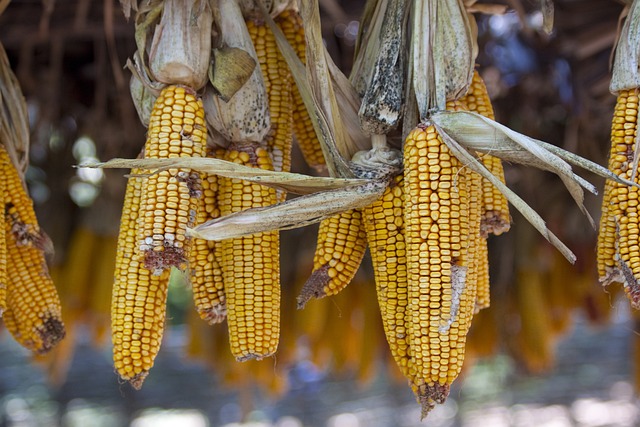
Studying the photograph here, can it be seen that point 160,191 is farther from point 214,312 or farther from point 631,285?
point 631,285

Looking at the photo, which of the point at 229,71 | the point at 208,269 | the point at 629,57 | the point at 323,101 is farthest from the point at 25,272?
the point at 629,57

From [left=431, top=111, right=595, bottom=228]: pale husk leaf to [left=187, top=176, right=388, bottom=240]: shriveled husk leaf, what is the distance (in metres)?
0.23

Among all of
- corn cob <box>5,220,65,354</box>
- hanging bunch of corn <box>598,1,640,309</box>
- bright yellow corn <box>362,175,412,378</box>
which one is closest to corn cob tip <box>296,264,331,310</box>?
bright yellow corn <box>362,175,412,378</box>

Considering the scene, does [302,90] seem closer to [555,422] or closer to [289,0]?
[289,0]

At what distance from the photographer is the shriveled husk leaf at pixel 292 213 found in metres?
1.74

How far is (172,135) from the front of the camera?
186 centimetres

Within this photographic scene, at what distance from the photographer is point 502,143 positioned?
71.1 inches

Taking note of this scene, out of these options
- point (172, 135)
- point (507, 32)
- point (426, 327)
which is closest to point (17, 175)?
point (172, 135)

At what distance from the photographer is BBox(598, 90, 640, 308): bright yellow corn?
5.97ft

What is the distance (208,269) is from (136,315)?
0.25 m

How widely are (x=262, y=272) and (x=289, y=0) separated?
2.83 ft

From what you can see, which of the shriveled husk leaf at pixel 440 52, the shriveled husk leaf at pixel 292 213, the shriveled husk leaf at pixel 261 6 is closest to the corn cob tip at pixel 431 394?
the shriveled husk leaf at pixel 292 213

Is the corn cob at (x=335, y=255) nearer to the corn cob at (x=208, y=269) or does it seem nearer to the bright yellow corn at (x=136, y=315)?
the corn cob at (x=208, y=269)

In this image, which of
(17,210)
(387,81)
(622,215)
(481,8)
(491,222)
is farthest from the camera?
(481,8)
